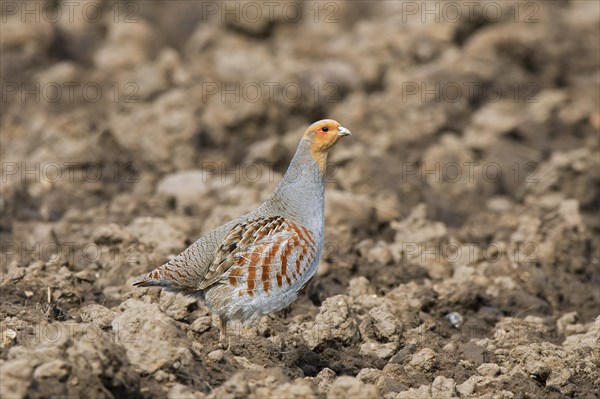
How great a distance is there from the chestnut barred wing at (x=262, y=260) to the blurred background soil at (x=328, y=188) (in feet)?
1.02

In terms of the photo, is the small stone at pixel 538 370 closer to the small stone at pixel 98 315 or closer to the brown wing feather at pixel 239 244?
the brown wing feather at pixel 239 244

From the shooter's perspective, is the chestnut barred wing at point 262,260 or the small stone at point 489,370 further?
the chestnut barred wing at point 262,260

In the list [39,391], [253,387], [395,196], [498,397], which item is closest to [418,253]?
[395,196]

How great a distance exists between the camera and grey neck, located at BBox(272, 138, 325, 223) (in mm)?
6602

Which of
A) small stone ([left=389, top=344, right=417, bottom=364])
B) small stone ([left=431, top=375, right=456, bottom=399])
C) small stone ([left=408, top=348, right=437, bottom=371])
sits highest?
small stone ([left=431, top=375, right=456, bottom=399])

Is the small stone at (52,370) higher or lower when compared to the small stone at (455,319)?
higher

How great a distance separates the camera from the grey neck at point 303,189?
260 inches

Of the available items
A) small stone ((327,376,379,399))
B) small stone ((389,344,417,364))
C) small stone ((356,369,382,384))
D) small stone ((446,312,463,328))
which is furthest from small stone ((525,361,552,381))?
small stone ((446,312,463,328))

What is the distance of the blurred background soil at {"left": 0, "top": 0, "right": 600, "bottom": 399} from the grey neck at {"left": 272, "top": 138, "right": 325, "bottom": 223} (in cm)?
60

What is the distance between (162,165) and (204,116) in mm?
1006

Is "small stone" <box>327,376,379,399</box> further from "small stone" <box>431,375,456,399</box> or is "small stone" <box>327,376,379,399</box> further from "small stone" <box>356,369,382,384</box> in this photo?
"small stone" <box>356,369,382,384</box>

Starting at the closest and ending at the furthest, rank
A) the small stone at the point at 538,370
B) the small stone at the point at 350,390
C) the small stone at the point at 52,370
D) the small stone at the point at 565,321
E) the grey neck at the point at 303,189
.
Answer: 1. the small stone at the point at 52,370
2. the small stone at the point at 350,390
3. the small stone at the point at 538,370
4. the grey neck at the point at 303,189
5. the small stone at the point at 565,321

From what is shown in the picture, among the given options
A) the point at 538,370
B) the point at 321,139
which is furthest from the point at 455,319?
the point at 321,139

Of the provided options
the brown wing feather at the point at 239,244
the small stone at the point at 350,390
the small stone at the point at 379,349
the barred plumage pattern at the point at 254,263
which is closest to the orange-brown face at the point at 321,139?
the barred plumage pattern at the point at 254,263
